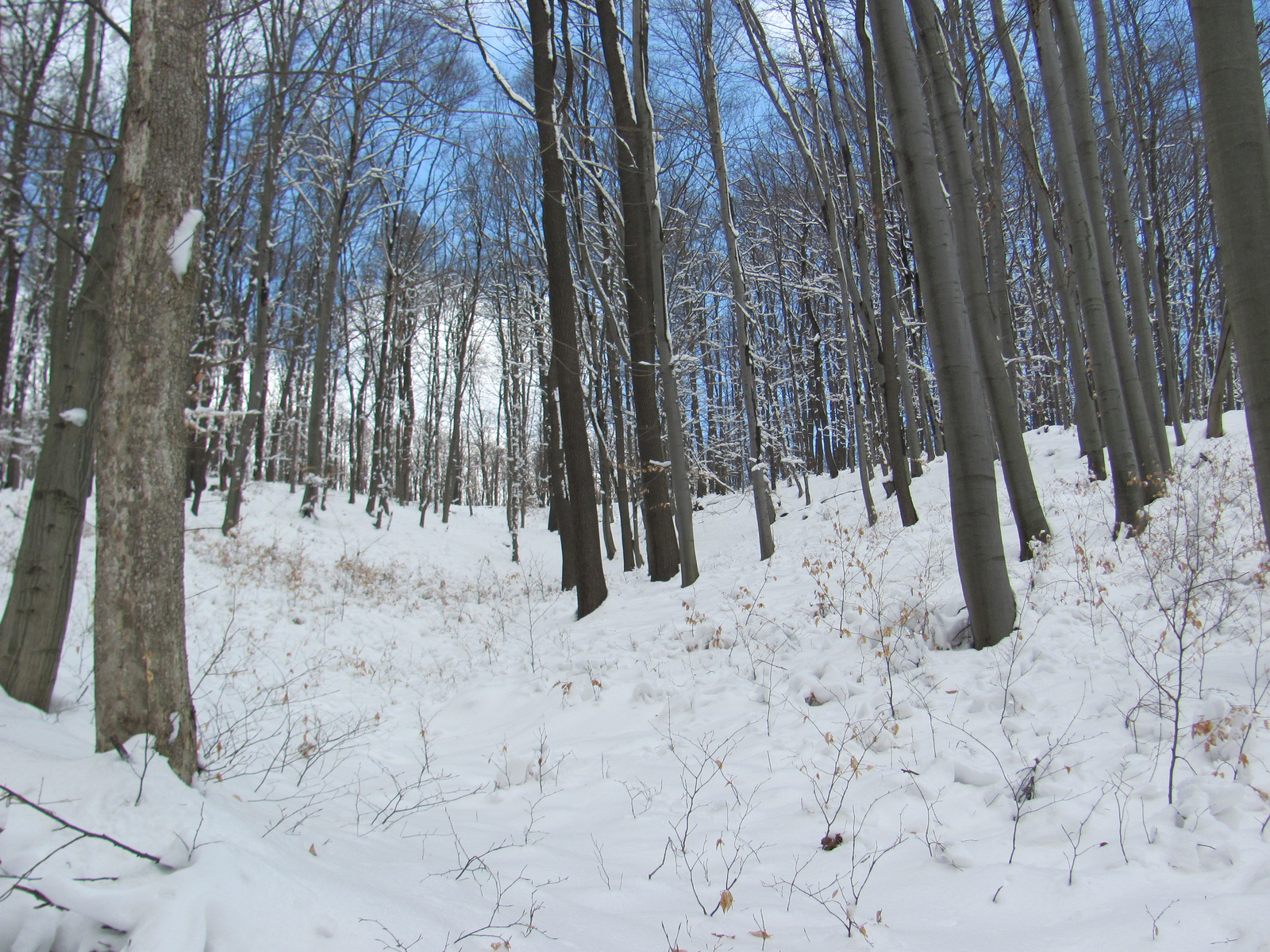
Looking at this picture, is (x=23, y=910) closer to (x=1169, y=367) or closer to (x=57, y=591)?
(x=57, y=591)

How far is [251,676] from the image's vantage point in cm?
654

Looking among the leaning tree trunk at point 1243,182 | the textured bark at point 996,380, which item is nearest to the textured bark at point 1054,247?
the textured bark at point 996,380

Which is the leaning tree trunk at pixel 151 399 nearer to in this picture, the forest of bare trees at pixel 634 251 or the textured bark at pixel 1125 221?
the forest of bare trees at pixel 634 251

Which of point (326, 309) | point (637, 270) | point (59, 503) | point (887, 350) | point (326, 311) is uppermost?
A: point (326, 309)

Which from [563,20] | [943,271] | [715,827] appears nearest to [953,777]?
[715,827]

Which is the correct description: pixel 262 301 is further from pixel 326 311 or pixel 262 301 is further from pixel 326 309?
pixel 326 309

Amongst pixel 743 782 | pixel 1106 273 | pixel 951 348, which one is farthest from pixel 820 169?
pixel 743 782

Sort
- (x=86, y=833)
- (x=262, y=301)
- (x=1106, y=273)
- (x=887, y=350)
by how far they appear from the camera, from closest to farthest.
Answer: (x=86, y=833)
(x=1106, y=273)
(x=887, y=350)
(x=262, y=301)

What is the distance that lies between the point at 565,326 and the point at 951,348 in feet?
18.5

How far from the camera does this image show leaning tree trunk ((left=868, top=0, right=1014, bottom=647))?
14.6ft

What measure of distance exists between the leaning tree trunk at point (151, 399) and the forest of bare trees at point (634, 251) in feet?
0.06

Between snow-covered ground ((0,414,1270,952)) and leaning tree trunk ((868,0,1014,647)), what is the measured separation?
37 cm

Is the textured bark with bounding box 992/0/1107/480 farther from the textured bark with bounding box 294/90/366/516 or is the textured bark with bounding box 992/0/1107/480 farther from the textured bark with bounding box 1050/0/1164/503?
the textured bark with bounding box 294/90/366/516

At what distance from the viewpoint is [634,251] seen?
9.36m
